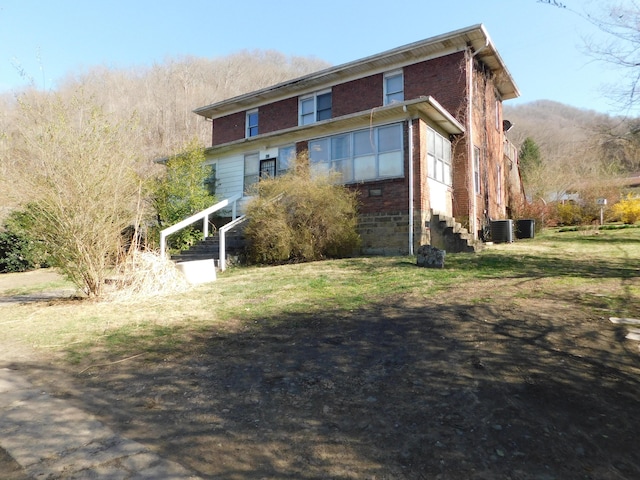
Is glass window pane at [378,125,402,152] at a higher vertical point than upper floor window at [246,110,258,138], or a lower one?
lower

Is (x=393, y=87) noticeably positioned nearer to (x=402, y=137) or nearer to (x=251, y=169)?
(x=402, y=137)

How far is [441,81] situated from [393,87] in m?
1.88

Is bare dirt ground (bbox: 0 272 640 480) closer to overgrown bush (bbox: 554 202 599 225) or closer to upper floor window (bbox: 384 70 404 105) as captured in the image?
upper floor window (bbox: 384 70 404 105)

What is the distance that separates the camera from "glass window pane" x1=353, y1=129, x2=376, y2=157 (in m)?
12.8

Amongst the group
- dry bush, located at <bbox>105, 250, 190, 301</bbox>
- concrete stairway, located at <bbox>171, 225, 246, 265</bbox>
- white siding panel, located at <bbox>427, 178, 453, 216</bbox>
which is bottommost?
dry bush, located at <bbox>105, 250, 190, 301</bbox>

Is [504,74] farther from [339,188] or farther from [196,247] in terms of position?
[196,247]

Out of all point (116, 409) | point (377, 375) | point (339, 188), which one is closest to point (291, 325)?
point (377, 375)

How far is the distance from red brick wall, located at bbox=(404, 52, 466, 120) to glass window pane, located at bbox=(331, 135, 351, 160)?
11.2 ft

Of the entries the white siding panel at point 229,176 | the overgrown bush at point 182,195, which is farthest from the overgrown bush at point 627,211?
the overgrown bush at point 182,195

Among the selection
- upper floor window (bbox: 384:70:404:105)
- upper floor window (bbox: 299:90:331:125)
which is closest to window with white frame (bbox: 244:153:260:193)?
upper floor window (bbox: 299:90:331:125)

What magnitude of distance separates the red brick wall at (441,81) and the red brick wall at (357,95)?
1172 mm

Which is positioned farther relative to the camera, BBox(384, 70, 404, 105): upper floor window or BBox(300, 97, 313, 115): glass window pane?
BBox(300, 97, 313, 115): glass window pane

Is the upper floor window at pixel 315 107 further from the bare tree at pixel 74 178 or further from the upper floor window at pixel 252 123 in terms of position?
the bare tree at pixel 74 178

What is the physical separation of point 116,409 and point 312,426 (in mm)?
1584
